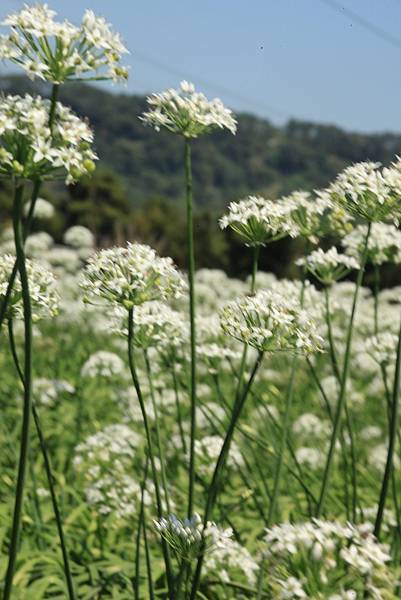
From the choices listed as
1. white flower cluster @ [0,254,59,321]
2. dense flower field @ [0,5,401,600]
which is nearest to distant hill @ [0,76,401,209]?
dense flower field @ [0,5,401,600]

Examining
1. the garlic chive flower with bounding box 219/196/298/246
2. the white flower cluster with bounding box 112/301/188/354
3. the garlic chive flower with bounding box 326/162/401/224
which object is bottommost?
the white flower cluster with bounding box 112/301/188/354

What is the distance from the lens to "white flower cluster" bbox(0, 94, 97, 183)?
2131 millimetres

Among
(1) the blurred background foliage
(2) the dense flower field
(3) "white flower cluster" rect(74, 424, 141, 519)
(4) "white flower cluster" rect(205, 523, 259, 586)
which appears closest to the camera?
(2) the dense flower field

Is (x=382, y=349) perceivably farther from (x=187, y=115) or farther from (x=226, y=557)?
(x=187, y=115)

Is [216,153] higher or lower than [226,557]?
lower

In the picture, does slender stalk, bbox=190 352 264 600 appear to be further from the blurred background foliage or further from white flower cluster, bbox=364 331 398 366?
the blurred background foliage

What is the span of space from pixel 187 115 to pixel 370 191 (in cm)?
67

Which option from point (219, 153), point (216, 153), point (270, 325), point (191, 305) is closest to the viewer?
point (270, 325)

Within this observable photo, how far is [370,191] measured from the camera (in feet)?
9.93

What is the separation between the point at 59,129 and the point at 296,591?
48.2 inches

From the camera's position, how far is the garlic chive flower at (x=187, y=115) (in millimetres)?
2957

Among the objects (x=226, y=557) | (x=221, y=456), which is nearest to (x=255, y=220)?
(x=221, y=456)

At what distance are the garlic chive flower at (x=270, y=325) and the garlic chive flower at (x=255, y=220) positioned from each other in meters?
0.39

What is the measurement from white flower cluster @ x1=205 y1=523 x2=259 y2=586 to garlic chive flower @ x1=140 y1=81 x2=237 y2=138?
4.20ft
